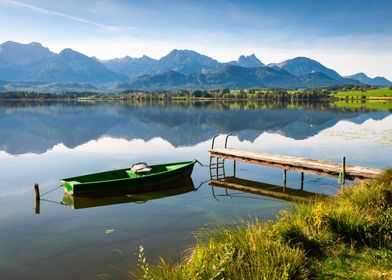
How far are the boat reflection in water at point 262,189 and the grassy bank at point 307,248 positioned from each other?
1217cm

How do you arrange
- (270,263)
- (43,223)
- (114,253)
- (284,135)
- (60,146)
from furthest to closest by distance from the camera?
(284,135), (60,146), (43,223), (114,253), (270,263)

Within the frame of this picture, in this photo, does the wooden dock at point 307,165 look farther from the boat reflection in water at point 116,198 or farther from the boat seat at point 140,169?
the boat seat at point 140,169

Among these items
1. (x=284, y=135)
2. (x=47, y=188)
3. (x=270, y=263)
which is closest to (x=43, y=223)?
(x=47, y=188)

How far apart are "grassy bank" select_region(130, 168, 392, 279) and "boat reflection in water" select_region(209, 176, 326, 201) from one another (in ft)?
39.9

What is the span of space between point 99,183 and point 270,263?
63.7 feet

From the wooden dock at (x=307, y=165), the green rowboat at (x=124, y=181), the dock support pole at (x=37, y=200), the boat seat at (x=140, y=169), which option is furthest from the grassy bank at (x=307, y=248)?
the boat seat at (x=140, y=169)

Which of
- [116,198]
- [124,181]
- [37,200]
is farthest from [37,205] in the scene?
[124,181]

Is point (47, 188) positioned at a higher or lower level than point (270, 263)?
lower

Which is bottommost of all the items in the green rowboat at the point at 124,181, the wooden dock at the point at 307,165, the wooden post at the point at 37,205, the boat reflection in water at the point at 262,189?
the wooden post at the point at 37,205

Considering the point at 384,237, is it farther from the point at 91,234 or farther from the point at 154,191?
the point at 154,191

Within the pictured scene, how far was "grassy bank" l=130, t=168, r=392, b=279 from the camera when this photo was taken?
949 centimetres

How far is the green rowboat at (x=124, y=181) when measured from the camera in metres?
26.7

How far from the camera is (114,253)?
57.7 ft

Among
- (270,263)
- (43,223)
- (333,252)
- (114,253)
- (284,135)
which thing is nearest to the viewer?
(270,263)
